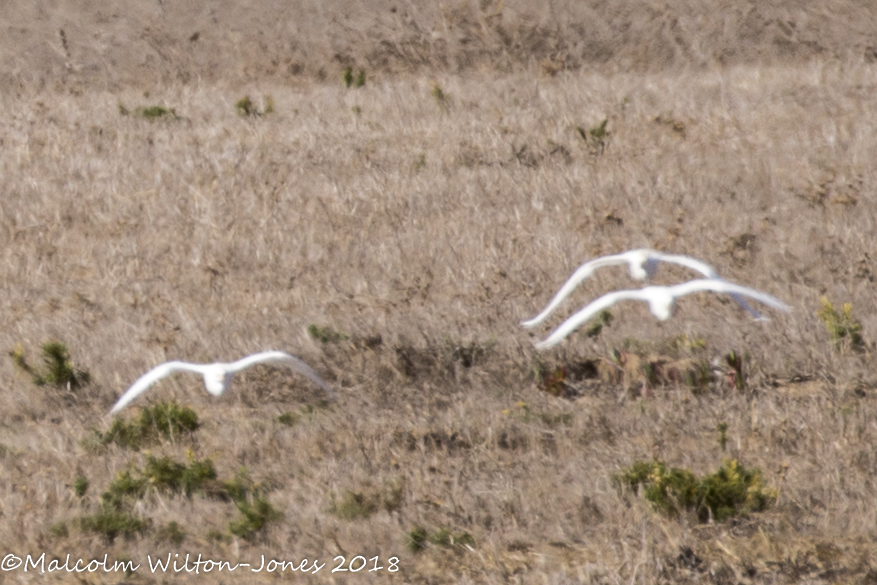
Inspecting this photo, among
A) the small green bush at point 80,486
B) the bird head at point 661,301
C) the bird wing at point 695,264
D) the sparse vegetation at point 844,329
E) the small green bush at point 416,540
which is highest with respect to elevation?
the bird wing at point 695,264

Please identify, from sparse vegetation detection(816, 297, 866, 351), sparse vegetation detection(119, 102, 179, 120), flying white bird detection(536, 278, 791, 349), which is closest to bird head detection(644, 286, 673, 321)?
flying white bird detection(536, 278, 791, 349)

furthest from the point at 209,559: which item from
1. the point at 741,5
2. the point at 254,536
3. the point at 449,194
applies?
the point at 741,5

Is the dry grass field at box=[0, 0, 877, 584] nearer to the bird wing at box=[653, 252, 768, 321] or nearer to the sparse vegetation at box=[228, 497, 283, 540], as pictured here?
the sparse vegetation at box=[228, 497, 283, 540]

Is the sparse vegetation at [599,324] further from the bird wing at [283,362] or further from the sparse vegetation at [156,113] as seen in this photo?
the sparse vegetation at [156,113]

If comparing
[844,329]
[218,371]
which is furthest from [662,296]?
[218,371]

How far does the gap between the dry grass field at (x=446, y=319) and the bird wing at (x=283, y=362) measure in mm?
158

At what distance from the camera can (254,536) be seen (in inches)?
150

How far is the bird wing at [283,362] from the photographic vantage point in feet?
14.8

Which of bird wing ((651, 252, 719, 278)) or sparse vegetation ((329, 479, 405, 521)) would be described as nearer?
sparse vegetation ((329, 479, 405, 521))

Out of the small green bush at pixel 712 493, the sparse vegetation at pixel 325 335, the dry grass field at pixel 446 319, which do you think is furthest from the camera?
the sparse vegetation at pixel 325 335

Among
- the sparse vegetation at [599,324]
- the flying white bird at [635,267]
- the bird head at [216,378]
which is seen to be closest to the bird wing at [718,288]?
the flying white bird at [635,267]

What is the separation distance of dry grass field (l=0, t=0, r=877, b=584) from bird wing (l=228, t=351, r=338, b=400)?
16cm

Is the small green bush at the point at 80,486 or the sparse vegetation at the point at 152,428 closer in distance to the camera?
the small green bush at the point at 80,486

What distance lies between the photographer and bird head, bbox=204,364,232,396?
14.7ft
